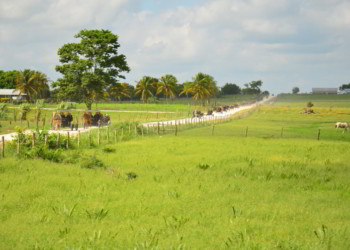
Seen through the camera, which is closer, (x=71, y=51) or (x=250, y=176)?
(x=250, y=176)

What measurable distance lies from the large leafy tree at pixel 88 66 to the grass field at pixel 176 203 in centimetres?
4036

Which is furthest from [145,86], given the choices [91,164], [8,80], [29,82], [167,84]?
[91,164]

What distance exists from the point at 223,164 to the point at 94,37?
47040 mm

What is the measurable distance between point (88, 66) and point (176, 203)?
175 feet

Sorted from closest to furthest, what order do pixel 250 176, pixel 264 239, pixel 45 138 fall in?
pixel 264 239
pixel 250 176
pixel 45 138

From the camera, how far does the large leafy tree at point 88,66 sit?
6444 cm

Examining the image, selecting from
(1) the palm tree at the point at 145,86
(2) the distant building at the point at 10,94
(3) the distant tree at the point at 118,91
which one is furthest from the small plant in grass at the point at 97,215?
(2) the distant building at the point at 10,94

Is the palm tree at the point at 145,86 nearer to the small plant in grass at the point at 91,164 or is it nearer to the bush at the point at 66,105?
the bush at the point at 66,105

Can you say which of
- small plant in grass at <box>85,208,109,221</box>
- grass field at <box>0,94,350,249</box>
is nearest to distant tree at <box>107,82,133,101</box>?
grass field at <box>0,94,350,249</box>

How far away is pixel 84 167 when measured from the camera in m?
21.6

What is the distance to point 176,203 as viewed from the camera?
14523 millimetres

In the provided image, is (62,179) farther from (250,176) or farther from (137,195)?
(250,176)

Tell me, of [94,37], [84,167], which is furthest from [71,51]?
[84,167]

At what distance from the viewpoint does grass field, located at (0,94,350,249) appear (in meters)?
10.8
